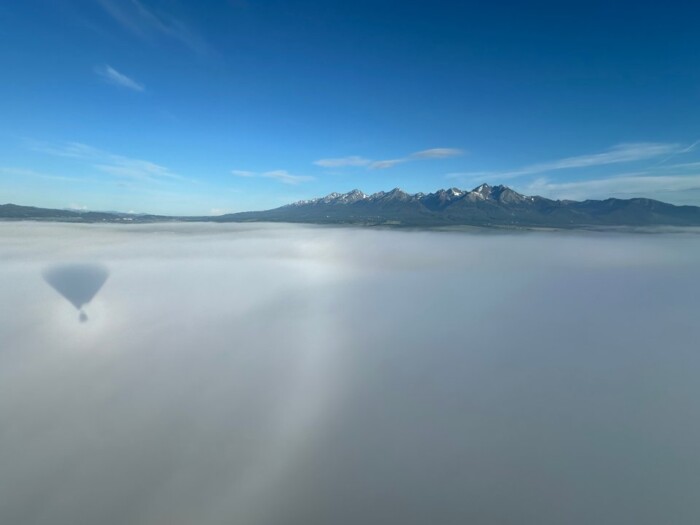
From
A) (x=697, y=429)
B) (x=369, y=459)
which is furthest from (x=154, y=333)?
(x=697, y=429)

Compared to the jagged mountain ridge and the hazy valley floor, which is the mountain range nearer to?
the jagged mountain ridge

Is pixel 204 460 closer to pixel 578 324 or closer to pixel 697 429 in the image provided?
pixel 697 429

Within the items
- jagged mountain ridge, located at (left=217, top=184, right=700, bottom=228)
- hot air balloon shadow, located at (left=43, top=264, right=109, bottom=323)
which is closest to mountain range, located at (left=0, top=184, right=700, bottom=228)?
jagged mountain ridge, located at (left=217, top=184, right=700, bottom=228)

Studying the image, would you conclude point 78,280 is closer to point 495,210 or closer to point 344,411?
point 344,411

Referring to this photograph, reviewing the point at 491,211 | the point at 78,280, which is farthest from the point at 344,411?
the point at 491,211

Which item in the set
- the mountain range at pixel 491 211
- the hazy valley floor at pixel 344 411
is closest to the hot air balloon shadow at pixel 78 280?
the hazy valley floor at pixel 344 411

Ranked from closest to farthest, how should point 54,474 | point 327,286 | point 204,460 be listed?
point 54,474 → point 204,460 → point 327,286

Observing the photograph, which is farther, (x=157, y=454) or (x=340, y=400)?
(x=340, y=400)
